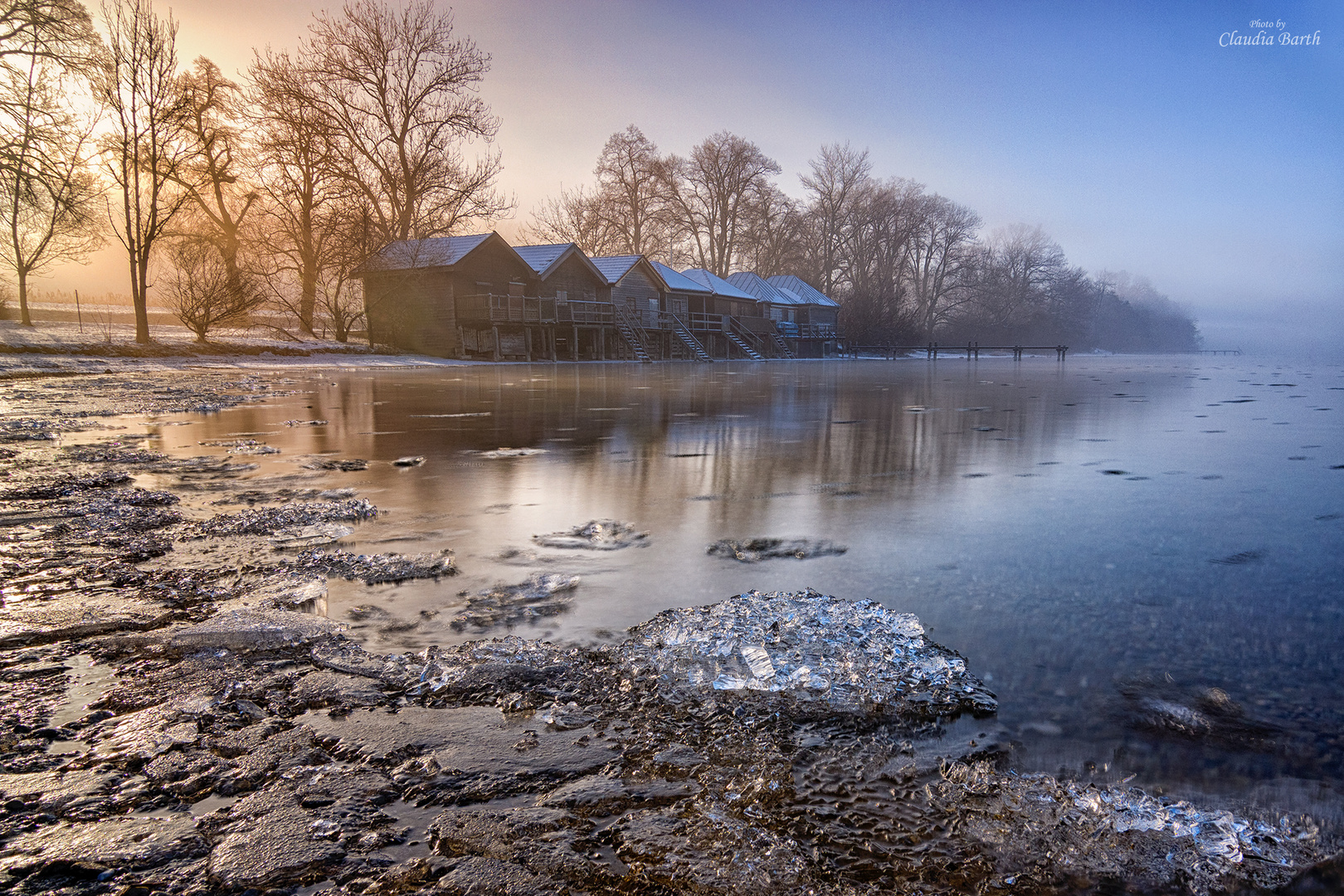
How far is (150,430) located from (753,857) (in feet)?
28.0

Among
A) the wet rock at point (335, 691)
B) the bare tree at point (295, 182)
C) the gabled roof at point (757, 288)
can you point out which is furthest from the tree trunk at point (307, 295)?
the wet rock at point (335, 691)

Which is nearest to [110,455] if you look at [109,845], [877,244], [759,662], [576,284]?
[109,845]

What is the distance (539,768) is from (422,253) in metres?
39.5

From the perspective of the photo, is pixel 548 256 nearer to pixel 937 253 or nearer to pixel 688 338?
pixel 688 338

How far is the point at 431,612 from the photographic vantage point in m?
2.64

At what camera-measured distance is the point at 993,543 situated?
3600mm

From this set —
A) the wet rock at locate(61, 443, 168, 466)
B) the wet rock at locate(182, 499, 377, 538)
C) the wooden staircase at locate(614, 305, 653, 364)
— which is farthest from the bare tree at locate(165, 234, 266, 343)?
the wet rock at locate(182, 499, 377, 538)

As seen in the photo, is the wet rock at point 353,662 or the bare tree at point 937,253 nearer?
the wet rock at point 353,662

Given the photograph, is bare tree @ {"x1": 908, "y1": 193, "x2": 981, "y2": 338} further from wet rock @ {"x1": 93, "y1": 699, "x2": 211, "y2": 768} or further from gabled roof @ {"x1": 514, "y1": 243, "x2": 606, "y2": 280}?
wet rock @ {"x1": 93, "y1": 699, "x2": 211, "y2": 768}

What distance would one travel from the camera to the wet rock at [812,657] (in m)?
2.02

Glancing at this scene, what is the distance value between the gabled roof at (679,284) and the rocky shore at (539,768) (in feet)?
154

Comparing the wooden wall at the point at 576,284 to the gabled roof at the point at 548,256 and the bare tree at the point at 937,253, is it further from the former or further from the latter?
the bare tree at the point at 937,253

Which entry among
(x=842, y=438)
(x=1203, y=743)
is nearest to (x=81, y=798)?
(x=1203, y=743)

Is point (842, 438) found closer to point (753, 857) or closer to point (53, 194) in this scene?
point (753, 857)
